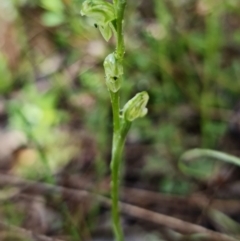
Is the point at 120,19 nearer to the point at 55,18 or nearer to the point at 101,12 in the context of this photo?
the point at 101,12

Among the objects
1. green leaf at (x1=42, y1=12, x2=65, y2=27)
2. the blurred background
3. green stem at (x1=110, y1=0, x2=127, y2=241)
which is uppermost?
green leaf at (x1=42, y1=12, x2=65, y2=27)

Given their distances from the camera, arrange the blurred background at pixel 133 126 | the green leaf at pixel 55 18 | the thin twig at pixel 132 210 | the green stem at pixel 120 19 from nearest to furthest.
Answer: the green stem at pixel 120 19, the thin twig at pixel 132 210, the blurred background at pixel 133 126, the green leaf at pixel 55 18

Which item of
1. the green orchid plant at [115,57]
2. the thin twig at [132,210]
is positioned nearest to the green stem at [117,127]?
the green orchid plant at [115,57]

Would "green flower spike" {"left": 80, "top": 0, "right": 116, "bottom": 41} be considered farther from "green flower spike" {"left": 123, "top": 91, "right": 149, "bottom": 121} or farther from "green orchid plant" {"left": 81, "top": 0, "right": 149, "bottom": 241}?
"green flower spike" {"left": 123, "top": 91, "right": 149, "bottom": 121}

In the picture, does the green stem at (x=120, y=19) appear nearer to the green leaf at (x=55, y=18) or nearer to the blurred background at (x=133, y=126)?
the blurred background at (x=133, y=126)

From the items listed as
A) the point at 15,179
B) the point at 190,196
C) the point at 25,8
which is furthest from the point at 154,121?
the point at 25,8

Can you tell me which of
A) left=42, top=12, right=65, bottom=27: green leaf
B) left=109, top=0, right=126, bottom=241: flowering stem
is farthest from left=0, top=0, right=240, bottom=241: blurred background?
left=109, top=0, right=126, bottom=241: flowering stem
